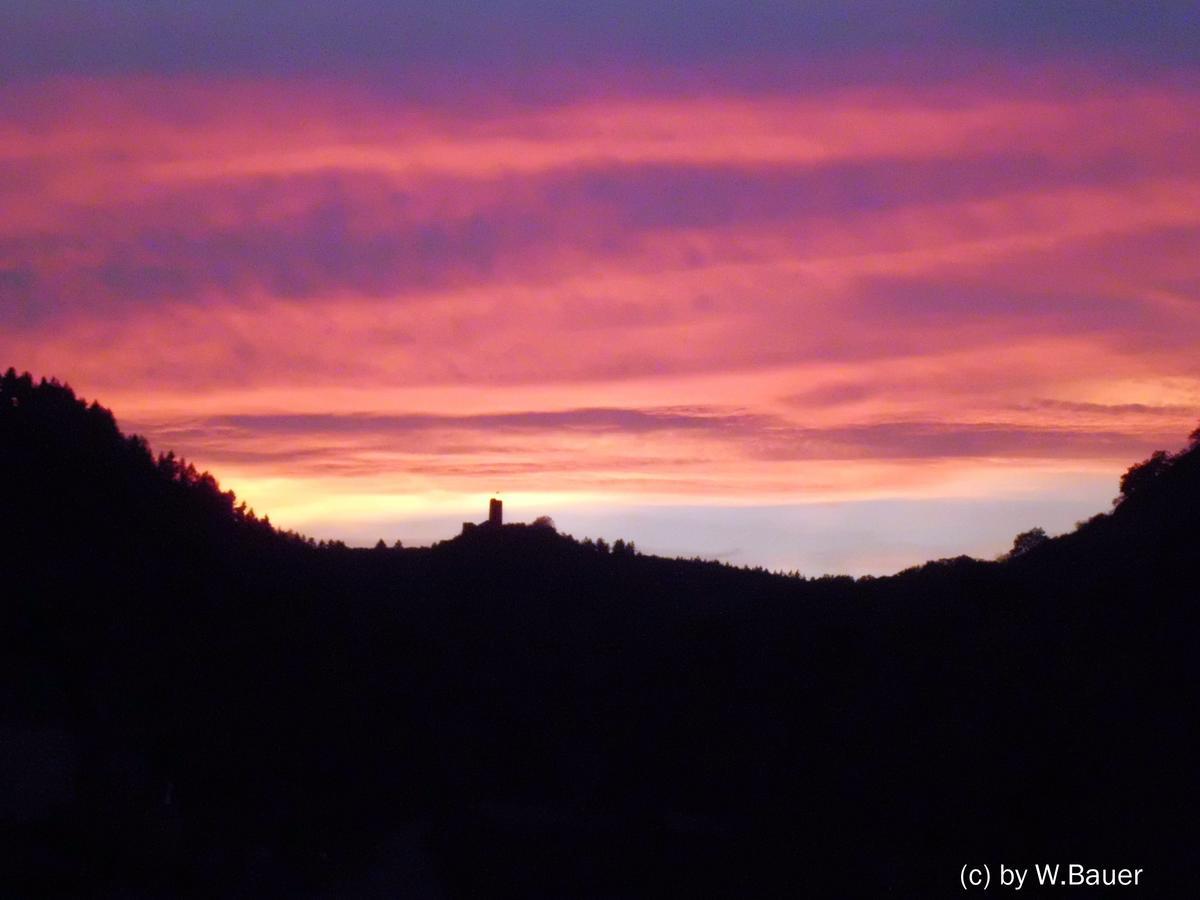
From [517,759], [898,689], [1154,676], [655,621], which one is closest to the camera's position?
[1154,676]

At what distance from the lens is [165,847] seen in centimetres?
2497

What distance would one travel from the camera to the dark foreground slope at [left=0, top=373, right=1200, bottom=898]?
2372 cm

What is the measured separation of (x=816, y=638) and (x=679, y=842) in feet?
26.7

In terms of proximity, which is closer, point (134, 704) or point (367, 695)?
point (134, 704)

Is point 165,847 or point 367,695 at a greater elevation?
point 367,695

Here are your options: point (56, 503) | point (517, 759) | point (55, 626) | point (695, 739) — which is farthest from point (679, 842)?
point (56, 503)

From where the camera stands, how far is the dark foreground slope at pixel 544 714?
23.7 metres

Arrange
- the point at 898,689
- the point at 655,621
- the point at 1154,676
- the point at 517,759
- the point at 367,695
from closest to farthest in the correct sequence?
the point at 1154,676
the point at 898,689
the point at 517,759
the point at 367,695
the point at 655,621

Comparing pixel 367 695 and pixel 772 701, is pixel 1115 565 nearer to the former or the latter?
pixel 772 701

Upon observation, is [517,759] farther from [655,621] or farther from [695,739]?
[655,621]

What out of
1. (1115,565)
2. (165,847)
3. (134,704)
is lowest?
(165,847)

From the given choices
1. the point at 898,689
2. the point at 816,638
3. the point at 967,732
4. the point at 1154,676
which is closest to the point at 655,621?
the point at 816,638

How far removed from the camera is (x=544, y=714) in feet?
109

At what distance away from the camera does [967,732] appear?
25875mm
